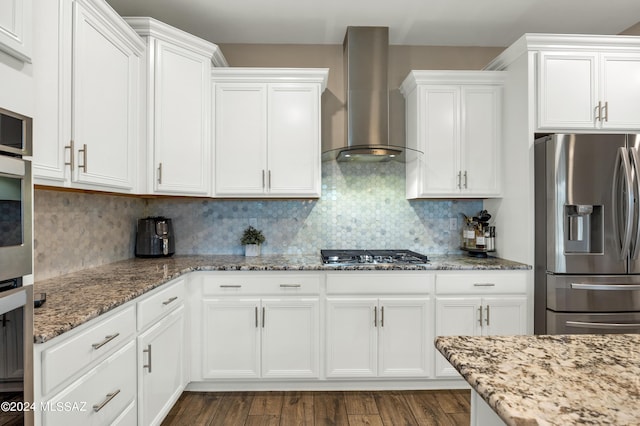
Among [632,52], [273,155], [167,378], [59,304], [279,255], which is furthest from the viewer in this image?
[279,255]

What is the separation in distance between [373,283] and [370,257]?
0.30 m

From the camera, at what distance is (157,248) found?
3.00 meters

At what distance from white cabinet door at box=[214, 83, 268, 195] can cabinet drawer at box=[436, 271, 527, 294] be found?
4.98 feet

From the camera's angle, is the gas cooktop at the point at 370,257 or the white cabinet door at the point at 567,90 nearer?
the white cabinet door at the point at 567,90

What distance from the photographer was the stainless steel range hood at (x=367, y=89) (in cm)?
301

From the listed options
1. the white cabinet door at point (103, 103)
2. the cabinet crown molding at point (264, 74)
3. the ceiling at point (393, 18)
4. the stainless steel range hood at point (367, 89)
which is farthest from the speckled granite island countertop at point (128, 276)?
the ceiling at point (393, 18)

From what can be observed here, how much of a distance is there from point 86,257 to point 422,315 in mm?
2273

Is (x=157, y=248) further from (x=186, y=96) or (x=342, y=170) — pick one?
(x=342, y=170)

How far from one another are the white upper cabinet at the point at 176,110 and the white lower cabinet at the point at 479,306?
1924mm

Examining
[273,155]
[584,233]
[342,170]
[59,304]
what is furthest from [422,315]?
[59,304]

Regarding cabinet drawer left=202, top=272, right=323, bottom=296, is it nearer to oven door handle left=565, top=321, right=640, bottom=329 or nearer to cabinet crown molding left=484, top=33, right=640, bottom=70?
oven door handle left=565, top=321, right=640, bottom=329

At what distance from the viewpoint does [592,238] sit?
2426 millimetres

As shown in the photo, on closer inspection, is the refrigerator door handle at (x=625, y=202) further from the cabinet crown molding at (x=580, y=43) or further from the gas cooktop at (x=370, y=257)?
the gas cooktop at (x=370, y=257)

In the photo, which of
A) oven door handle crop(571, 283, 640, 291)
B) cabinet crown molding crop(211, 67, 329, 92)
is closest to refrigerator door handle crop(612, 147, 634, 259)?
oven door handle crop(571, 283, 640, 291)
